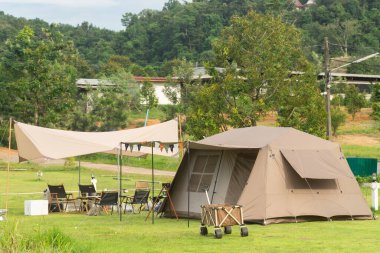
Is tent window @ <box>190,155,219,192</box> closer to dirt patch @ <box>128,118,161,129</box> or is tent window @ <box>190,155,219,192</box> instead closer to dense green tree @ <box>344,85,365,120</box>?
dirt patch @ <box>128,118,161,129</box>

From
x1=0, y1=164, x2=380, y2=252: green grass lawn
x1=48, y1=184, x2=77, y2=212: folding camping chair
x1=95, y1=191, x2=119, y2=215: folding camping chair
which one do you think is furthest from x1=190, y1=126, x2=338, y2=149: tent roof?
x1=48, y1=184, x2=77, y2=212: folding camping chair

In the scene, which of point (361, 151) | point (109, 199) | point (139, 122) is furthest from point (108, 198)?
point (139, 122)

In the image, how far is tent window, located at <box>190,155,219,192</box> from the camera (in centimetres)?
1755

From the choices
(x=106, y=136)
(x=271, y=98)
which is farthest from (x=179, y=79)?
(x=106, y=136)

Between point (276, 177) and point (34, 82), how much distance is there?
28.9 meters

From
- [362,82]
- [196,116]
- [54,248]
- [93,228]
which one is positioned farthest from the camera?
[362,82]

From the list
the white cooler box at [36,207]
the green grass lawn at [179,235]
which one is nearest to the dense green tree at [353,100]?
the green grass lawn at [179,235]

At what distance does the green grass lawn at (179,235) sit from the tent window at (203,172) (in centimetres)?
98

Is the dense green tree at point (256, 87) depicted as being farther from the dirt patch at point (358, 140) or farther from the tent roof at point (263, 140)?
the dirt patch at point (358, 140)

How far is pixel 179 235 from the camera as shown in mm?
14211

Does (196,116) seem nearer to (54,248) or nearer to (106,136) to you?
(106,136)

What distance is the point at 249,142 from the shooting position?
665 inches

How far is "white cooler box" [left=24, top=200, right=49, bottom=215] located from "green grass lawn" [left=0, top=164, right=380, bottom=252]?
0.22 m

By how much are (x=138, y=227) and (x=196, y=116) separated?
12370 mm
